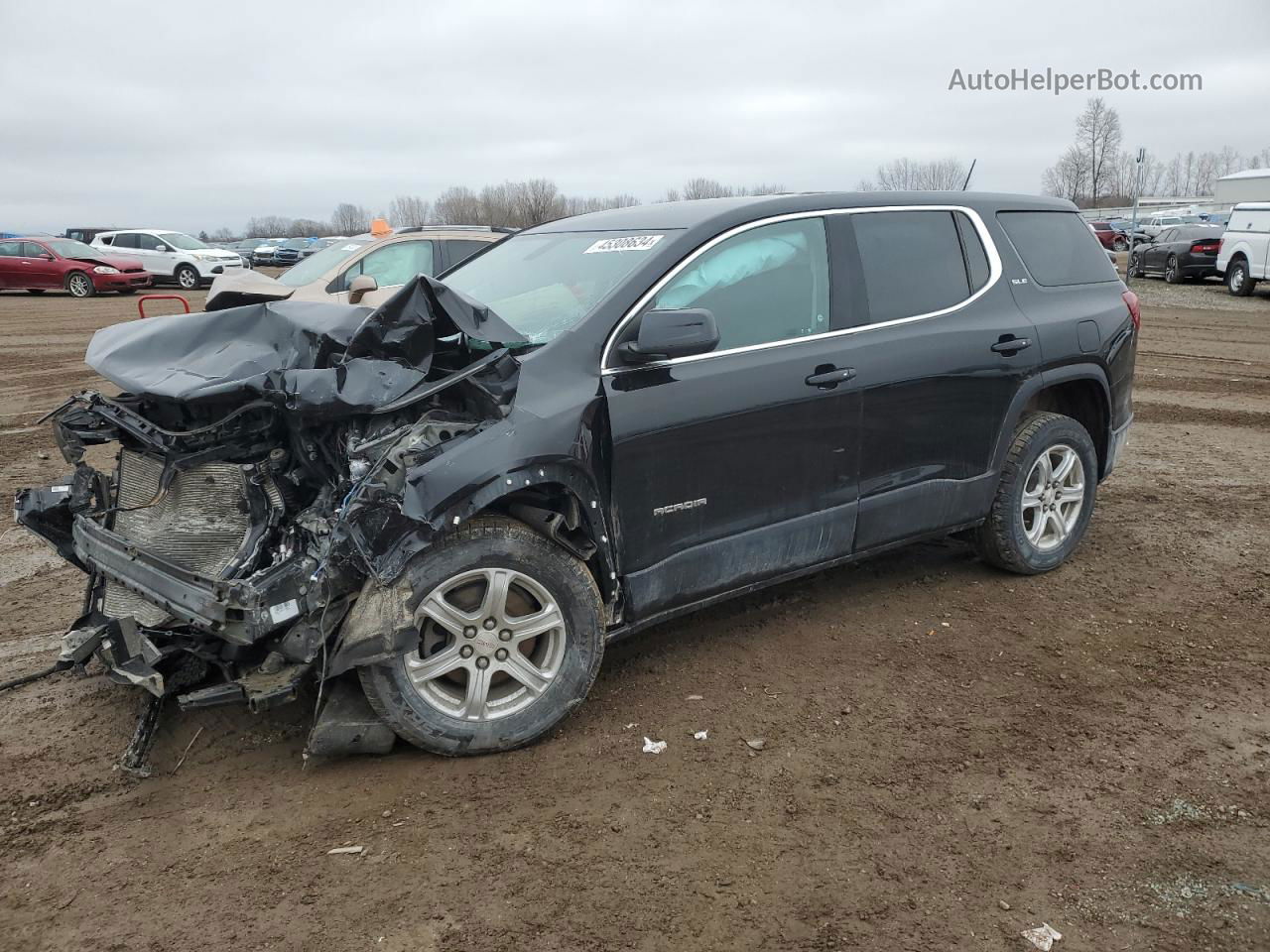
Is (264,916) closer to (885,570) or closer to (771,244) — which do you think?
(771,244)

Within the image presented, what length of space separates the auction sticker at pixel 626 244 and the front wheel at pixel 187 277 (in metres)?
27.3

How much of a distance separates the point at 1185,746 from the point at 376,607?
2.89 m

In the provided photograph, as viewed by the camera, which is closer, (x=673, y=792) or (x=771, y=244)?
(x=673, y=792)

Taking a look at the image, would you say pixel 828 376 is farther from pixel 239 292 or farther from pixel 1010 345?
pixel 239 292

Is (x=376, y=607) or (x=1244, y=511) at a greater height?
(x=376, y=607)

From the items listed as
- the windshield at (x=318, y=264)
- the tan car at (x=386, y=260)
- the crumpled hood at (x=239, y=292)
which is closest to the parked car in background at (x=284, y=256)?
the windshield at (x=318, y=264)

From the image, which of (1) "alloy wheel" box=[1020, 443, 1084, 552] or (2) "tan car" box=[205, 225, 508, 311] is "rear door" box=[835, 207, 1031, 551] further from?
(2) "tan car" box=[205, 225, 508, 311]

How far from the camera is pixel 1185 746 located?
3498 mm

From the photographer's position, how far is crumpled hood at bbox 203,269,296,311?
4.46m

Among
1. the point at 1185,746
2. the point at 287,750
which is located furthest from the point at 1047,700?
the point at 287,750

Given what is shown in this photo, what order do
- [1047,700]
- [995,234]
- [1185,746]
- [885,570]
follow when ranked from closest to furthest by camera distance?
[1185,746], [1047,700], [995,234], [885,570]

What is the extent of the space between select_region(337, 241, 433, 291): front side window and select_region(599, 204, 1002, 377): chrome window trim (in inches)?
268

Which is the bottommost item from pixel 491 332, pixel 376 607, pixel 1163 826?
pixel 1163 826

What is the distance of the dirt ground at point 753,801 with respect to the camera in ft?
8.71
